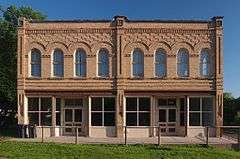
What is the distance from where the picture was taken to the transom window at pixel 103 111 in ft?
113

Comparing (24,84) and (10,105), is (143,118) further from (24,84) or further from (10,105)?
(10,105)

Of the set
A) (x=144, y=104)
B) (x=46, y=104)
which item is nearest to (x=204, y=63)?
(x=144, y=104)

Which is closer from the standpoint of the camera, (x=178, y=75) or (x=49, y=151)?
(x=49, y=151)

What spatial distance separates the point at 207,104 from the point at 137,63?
6071mm

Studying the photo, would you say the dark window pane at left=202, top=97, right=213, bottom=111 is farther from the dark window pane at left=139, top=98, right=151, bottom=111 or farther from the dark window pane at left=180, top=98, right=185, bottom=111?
the dark window pane at left=139, top=98, right=151, bottom=111

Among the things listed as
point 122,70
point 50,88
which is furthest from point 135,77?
point 50,88

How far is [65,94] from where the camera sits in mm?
34312

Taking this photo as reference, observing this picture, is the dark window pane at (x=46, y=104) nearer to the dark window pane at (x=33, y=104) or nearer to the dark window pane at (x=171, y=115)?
the dark window pane at (x=33, y=104)

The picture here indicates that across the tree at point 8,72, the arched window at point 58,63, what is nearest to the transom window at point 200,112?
the arched window at point 58,63

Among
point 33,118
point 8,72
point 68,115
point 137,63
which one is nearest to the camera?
point 137,63

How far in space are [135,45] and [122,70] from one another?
207cm

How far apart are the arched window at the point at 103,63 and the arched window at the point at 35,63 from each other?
446 centimetres

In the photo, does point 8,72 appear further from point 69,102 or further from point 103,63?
point 103,63

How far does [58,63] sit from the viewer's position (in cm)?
3456
